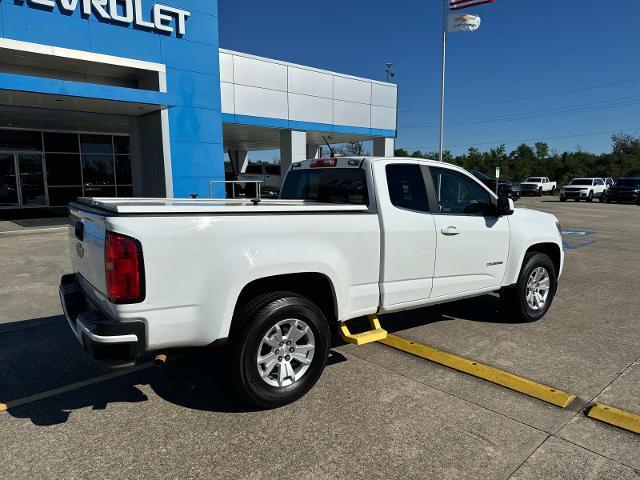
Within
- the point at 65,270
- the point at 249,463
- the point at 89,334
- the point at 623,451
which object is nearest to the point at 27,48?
the point at 65,270


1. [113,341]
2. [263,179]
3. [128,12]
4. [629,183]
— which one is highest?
[128,12]

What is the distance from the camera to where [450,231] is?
14.6 ft

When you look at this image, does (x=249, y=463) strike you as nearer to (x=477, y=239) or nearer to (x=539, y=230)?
(x=477, y=239)

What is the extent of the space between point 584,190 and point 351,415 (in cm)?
3801

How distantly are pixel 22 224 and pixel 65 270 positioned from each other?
838 centimetres

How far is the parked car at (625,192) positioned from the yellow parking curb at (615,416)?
35.4m

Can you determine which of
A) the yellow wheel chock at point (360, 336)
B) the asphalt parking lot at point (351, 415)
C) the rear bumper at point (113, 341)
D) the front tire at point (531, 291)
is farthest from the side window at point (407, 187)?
the rear bumper at point (113, 341)

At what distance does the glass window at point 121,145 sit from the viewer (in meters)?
23.2

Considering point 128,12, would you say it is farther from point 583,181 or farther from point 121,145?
point 583,181

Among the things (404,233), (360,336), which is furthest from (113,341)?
(404,233)

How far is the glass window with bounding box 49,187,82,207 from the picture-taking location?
70.6 ft

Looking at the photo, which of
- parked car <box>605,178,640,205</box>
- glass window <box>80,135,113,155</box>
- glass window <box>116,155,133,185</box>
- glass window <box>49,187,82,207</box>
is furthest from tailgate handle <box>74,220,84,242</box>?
parked car <box>605,178,640,205</box>

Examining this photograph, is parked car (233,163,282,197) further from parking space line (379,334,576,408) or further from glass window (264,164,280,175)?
parking space line (379,334,576,408)

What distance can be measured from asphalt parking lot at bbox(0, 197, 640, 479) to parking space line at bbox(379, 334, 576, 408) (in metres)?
0.09
